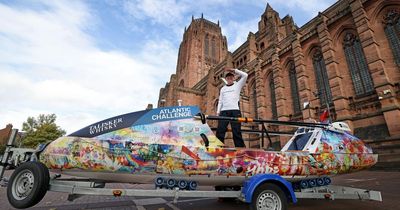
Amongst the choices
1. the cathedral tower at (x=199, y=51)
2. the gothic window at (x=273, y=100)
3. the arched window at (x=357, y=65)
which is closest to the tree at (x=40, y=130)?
the cathedral tower at (x=199, y=51)

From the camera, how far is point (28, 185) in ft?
9.18

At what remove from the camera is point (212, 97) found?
36.0m

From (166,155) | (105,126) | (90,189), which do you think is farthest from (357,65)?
(90,189)

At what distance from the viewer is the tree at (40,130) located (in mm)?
34500

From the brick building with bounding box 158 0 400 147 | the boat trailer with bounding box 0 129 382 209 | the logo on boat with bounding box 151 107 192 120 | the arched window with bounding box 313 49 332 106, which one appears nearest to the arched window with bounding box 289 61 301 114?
the brick building with bounding box 158 0 400 147

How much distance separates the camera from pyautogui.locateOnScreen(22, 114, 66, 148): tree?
34.5m

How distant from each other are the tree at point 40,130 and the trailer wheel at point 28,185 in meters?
35.6

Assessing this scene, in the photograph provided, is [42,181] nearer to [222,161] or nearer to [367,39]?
[222,161]

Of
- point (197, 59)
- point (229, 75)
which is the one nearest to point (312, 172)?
point (229, 75)

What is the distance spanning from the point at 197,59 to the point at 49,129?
37.6m

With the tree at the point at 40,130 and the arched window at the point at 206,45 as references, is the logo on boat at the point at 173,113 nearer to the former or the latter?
the tree at the point at 40,130

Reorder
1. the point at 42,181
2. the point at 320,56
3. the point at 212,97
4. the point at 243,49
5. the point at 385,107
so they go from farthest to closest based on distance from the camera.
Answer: the point at 243,49, the point at 212,97, the point at 320,56, the point at 385,107, the point at 42,181

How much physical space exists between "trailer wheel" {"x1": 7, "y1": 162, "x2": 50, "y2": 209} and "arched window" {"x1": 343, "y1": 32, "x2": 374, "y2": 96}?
2020 centimetres

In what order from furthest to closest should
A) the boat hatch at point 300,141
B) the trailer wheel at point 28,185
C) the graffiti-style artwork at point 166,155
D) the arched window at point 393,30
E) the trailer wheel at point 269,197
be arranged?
the arched window at point 393,30 < the boat hatch at point 300,141 < the trailer wheel at point 269,197 < the graffiti-style artwork at point 166,155 < the trailer wheel at point 28,185
